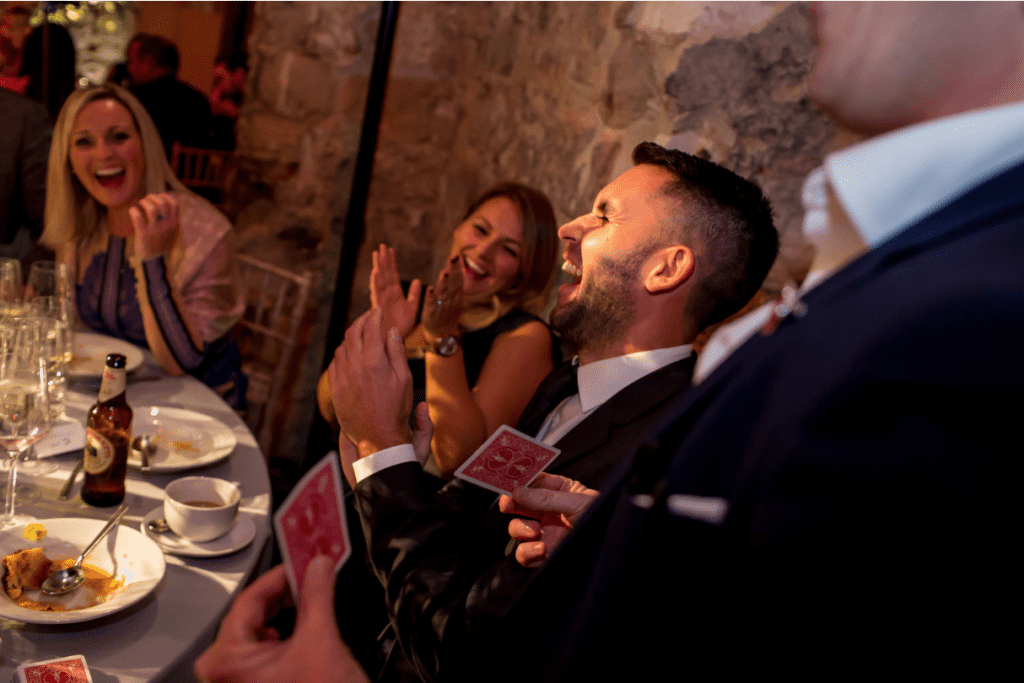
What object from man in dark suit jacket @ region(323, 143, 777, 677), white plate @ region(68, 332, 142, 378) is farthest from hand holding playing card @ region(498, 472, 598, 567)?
white plate @ region(68, 332, 142, 378)

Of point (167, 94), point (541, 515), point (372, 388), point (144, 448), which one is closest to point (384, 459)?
point (372, 388)

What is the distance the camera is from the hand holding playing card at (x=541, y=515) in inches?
36.0

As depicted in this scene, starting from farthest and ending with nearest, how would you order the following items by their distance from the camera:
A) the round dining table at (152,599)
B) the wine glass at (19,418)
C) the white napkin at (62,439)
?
the white napkin at (62,439) → the wine glass at (19,418) → the round dining table at (152,599)

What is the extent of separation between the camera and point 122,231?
2.36 metres

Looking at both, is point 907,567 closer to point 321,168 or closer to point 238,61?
point 321,168

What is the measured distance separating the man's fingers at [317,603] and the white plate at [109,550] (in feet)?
1.64

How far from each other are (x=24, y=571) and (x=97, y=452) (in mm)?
275

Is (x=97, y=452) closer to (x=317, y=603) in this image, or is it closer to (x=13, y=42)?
(x=317, y=603)

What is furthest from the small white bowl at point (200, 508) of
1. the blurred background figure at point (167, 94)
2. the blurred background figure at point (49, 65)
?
the blurred background figure at point (167, 94)

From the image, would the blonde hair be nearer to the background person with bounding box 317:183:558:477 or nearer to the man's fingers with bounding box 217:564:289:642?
the background person with bounding box 317:183:558:477

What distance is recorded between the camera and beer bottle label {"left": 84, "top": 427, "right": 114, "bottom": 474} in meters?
1.23

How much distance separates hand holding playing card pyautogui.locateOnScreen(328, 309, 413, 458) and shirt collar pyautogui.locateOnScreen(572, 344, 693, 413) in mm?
362

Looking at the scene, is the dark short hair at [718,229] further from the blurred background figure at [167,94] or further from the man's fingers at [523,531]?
the blurred background figure at [167,94]

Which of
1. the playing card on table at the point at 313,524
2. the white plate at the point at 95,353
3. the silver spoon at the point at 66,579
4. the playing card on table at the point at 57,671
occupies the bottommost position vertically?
the white plate at the point at 95,353
